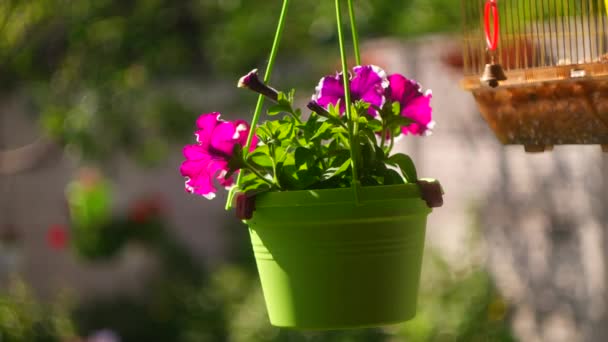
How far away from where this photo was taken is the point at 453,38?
147 inches

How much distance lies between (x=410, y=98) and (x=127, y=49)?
2.73 m

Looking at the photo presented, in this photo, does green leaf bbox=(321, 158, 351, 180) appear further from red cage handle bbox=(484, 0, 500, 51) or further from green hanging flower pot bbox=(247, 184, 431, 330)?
Result: red cage handle bbox=(484, 0, 500, 51)

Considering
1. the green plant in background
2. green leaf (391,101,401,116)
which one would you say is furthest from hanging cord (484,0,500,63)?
the green plant in background

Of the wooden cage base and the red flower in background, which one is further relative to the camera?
the red flower in background

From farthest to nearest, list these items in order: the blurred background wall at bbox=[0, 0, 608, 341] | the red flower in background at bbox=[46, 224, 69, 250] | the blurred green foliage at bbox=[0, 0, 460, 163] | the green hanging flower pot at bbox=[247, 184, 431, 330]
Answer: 1. the red flower in background at bbox=[46, 224, 69, 250]
2. the blurred green foliage at bbox=[0, 0, 460, 163]
3. the blurred background wall at bbox=[0, 0, 608, 341]
4. the green hanging flower pot at bbox=[247, 184, 431, 330]

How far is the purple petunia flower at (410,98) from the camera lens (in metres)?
1.11

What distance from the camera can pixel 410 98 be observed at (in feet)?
3.66

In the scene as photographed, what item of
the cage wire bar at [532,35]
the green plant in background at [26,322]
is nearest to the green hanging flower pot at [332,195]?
the cage wire bar at [532,35]

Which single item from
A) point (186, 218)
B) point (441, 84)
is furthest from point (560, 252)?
point (186, 218)

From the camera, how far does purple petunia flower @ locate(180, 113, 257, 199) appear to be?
105 centimetres

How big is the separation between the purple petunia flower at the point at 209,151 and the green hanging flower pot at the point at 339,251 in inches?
2.7

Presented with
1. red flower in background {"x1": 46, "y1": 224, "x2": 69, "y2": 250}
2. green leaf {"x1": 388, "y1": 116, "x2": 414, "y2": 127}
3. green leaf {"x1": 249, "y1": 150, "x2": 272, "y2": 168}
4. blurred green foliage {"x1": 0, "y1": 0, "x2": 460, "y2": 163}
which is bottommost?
red flower in background {"x1": 46, "y1": 224, "x2": 69, "y2": 250}

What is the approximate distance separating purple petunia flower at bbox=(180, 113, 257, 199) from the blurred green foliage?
7.10 feet

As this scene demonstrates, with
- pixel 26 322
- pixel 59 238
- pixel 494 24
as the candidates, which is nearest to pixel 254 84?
pixel 494 24
